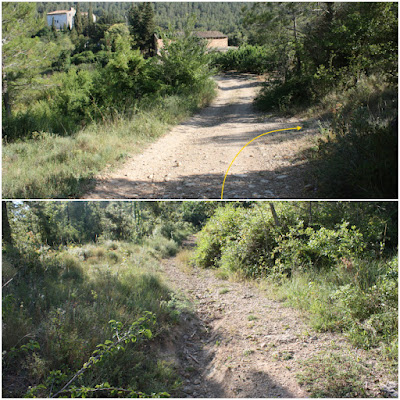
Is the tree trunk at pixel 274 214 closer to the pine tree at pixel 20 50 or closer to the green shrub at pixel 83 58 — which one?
the pine tree at pixel 20 50

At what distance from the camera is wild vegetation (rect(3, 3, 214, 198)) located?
23.6ft

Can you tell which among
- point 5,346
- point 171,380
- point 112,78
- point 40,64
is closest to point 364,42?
point 112,78

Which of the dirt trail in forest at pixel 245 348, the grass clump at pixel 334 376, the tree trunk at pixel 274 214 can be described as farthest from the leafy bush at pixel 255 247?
the grass clump at pixel 334 376

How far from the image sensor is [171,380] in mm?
4379

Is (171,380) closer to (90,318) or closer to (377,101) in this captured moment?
(90,318)

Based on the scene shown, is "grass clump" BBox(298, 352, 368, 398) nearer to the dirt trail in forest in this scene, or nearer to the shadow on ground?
the dirt trail in forest

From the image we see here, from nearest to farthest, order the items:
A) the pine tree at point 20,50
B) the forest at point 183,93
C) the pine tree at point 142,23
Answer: the forest at point 183,93 < the pine tree at point 20,50 < the pine tree at point 142,23

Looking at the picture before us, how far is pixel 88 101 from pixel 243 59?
30.3 m

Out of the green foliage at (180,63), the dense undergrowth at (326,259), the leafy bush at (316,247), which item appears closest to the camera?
the dense undergrowth at (326,259)

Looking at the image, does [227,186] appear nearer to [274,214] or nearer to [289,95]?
[274,214]

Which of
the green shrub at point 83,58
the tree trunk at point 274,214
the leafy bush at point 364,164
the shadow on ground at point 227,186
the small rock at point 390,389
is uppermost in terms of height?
the green shrub at point 83,58

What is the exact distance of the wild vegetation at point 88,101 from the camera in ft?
23.6

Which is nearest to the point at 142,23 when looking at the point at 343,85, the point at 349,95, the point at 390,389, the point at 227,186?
the point at 343,85

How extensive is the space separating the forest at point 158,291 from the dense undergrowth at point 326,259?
1.0 inches
